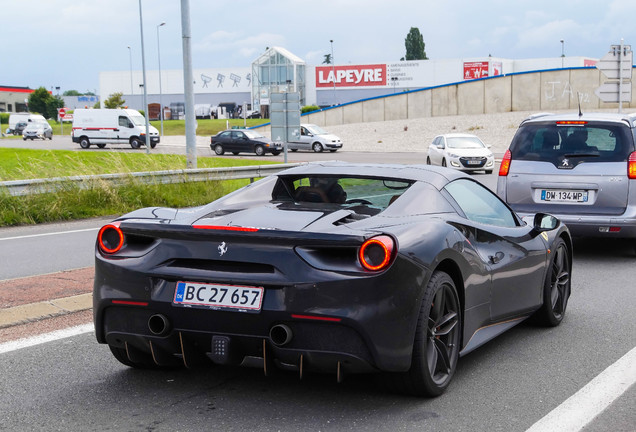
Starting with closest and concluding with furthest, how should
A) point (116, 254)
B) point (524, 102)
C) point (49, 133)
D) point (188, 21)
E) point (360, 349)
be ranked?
1. point (360, 349)
2. point (116, 254)
3. point (188, 21)
4. point (524, 102)
5. point (49, 133)

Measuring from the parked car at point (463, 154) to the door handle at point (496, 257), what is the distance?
78.5 ft

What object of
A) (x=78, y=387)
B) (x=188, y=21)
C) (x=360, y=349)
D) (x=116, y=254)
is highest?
(x=188, y=21)

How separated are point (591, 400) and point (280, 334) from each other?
1763mm

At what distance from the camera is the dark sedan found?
406 cm

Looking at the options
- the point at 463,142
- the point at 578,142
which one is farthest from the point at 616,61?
the point at 578,142

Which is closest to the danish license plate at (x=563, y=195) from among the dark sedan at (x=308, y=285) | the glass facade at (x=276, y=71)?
the dark sedan at (x=308, y=285)

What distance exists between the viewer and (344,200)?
17.0 feet

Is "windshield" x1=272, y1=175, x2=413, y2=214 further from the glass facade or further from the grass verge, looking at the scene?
the glass facade

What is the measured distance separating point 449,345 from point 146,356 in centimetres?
173

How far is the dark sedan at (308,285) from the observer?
4.06m

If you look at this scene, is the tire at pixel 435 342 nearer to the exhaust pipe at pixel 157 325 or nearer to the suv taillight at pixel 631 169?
the exhaust pipe at pixel 157 325

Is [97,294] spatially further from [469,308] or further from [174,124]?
[174,124]

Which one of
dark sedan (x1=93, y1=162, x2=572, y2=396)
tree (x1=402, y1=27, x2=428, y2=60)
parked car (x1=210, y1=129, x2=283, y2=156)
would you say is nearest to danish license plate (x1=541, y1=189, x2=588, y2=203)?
dark sedan (x1=93, y1=162, x2=572, y2=396)

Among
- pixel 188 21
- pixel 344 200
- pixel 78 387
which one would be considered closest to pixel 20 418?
pixel 78 387
